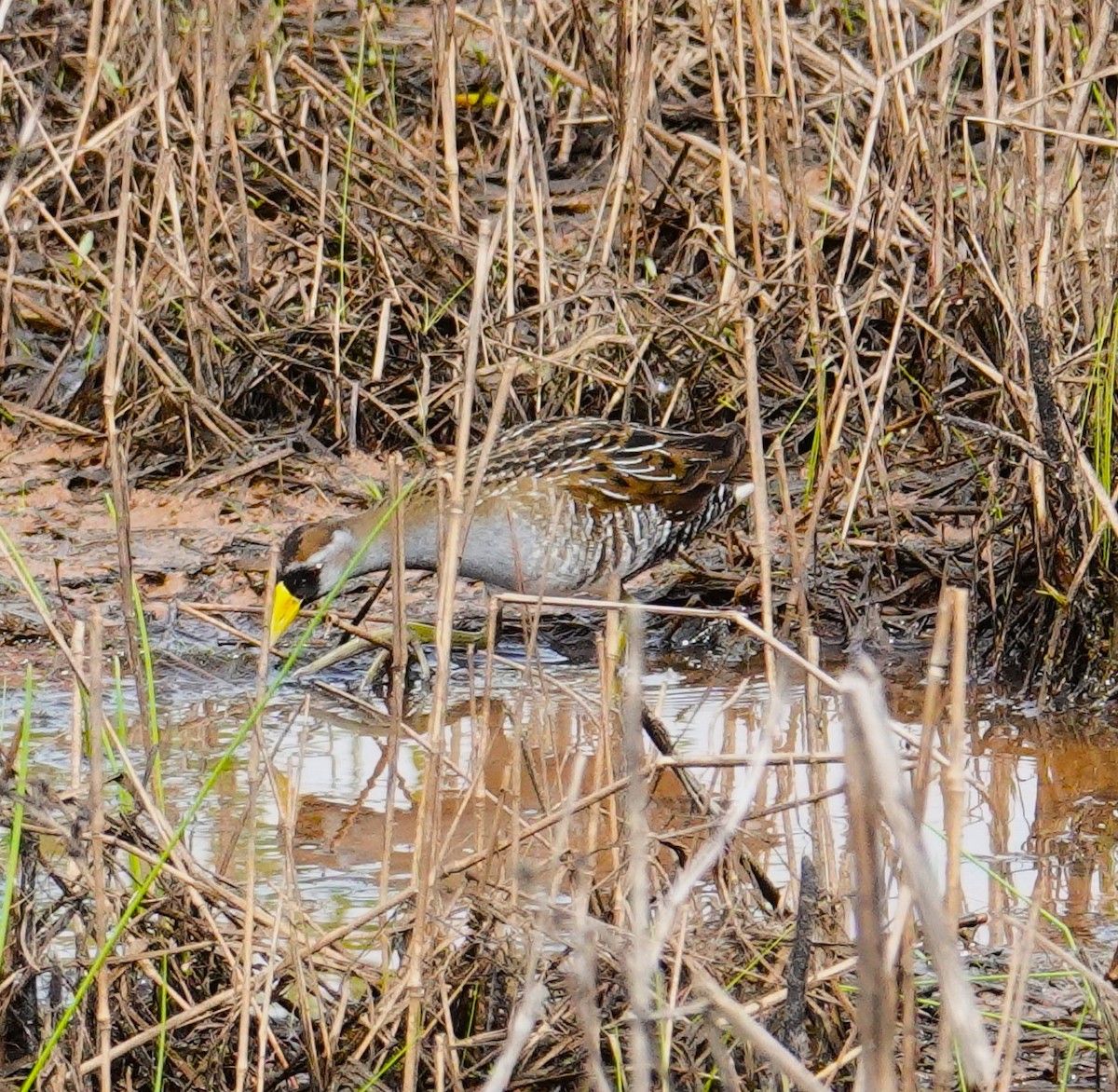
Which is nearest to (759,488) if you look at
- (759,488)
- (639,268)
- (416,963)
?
(759,488)

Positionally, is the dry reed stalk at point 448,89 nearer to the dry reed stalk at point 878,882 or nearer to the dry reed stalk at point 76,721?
the dry reed stalk at point 76,721

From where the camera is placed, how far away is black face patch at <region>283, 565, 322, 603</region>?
184 inches

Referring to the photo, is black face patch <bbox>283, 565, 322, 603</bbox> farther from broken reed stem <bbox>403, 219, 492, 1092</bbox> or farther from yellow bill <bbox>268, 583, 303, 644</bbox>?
broken reed stem <bbox>403, 219, 492, 1092</bbox>

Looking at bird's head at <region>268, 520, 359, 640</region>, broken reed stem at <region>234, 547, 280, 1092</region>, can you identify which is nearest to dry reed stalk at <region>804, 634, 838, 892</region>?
broken reed stem at <region>234, 547, 280, 1092</region>

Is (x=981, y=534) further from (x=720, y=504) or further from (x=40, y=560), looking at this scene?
(x=40, y=560)

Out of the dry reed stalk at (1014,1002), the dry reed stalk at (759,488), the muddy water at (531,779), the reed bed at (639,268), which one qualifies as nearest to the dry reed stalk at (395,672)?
the muddy water at (531,779)

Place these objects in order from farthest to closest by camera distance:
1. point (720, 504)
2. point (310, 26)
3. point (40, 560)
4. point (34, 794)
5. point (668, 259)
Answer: point (310, 26) < point (668, 259) < point (40, 560) < point (720, 504) < point (34, 794)

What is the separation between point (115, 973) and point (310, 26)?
4.97 meters

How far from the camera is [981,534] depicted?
4.66 metres

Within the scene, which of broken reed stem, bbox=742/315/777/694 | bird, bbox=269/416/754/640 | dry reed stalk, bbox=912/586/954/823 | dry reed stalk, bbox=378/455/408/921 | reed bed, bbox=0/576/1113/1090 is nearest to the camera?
dry reed stalk, bbox=912/586/954/823

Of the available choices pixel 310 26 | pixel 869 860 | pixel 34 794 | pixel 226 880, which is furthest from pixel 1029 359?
pixel 310 26

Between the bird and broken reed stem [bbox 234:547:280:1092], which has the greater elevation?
the bird

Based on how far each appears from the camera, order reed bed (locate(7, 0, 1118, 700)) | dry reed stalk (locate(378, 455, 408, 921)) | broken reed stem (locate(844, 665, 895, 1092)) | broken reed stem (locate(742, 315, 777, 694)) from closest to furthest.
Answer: broken reed stem (locate(844, 665, 895, 1092))
dry reed stalk (locate(378, 455, 408, 921))
broken reed stem (locate(742, 315, 777, 694))
reed bed (locate(7, 0, 1118, 700))

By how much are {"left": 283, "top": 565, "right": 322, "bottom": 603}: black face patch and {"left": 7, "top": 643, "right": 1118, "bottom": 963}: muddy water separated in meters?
0.27
